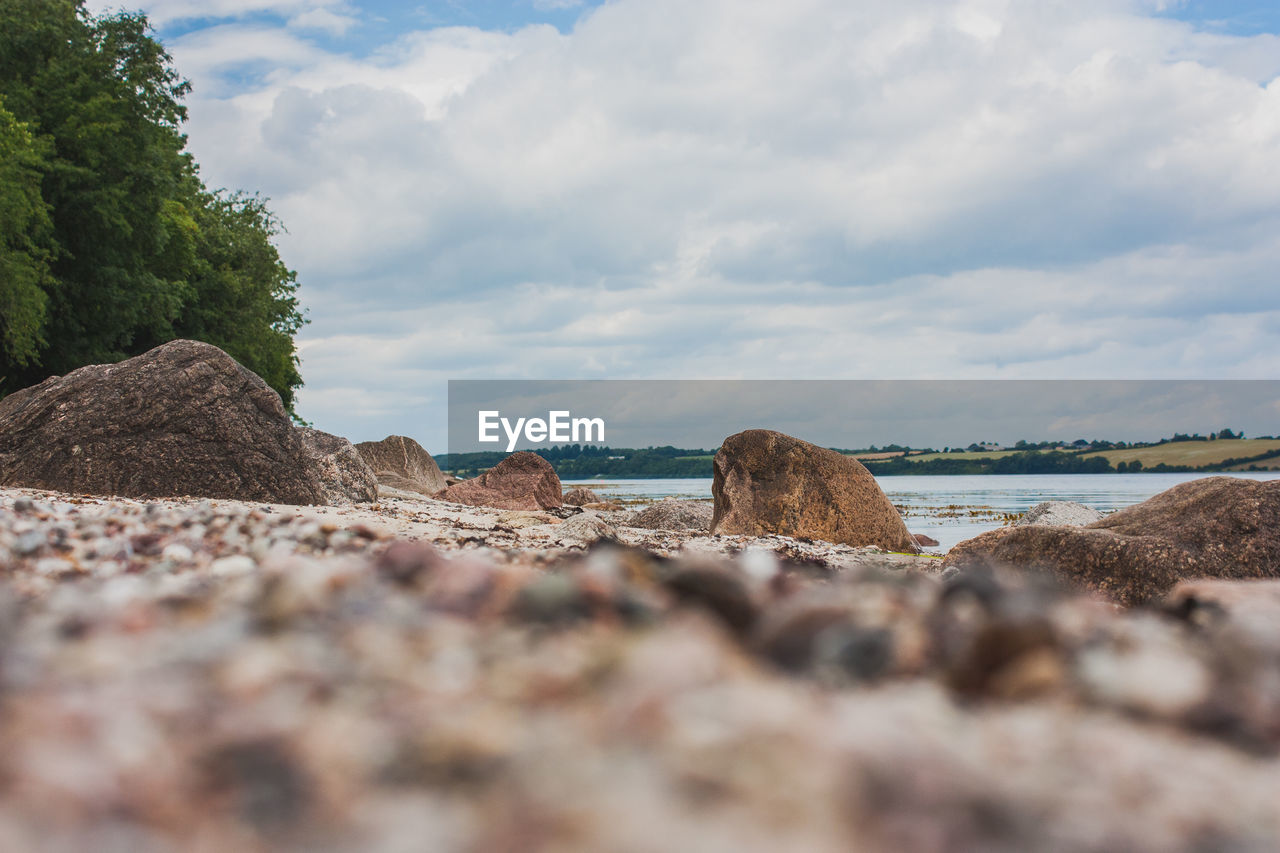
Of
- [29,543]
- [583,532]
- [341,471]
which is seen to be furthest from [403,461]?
[29,543]

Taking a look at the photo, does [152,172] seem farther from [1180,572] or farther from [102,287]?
[1180,572]

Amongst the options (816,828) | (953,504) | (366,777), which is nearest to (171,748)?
(366,777)

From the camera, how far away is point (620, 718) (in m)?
1.82

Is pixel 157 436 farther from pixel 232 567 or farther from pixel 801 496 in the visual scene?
pixel 801 496

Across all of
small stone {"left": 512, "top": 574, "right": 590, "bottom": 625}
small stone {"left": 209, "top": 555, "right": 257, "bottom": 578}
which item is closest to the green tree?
small stone {"left": 209, "top": 555, "right": 257, "bottom": 578}

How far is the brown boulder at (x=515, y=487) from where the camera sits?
1817cm

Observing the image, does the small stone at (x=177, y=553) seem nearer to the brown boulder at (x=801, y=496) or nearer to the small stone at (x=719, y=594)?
the small stone at (x=719, y=594)

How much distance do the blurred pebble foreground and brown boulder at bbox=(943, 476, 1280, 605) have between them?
3.94m

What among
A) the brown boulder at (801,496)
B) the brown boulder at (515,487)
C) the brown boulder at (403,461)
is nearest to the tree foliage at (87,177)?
the brown boulder at (403,461)

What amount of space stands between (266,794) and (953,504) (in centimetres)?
3232

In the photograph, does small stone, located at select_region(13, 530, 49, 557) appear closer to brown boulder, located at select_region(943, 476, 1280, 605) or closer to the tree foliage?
brown boulder, located at select_region(943, 476, 1280, 605)

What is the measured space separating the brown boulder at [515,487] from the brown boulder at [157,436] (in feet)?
26.3

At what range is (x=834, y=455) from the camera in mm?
12992

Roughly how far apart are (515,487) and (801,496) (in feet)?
27.2
